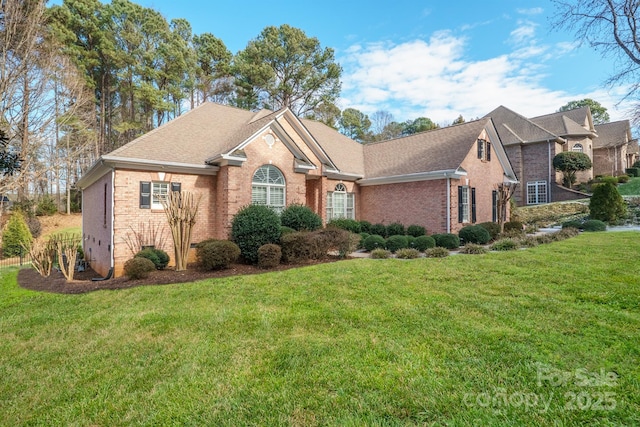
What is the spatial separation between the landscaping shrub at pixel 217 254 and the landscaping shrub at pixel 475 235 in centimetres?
1030

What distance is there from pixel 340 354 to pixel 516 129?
1349 inches

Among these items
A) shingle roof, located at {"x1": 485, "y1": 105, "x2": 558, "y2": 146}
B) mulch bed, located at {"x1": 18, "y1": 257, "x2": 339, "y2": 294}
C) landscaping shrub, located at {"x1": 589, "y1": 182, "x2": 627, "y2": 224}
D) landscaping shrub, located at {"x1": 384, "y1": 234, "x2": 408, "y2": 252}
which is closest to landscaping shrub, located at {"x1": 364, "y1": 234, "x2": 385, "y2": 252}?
landscaping shrub, located at {"x1": 384, "y1": 234, "x2": 408, "y2": 252}

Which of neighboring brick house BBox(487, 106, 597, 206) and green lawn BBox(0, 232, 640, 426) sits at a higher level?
neighboring brick house BBox(487, 106, 597, 206)

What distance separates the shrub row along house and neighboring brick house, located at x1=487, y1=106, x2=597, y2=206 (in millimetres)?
10237

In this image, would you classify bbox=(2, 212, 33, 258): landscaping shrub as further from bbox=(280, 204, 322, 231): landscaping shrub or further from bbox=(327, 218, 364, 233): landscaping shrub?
bbox=(327, 218, 364, 233): landscaping shrub

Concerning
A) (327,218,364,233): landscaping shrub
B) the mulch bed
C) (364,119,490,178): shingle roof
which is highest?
(364,119,490,178): shingle roof

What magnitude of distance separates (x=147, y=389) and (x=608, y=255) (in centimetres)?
1092

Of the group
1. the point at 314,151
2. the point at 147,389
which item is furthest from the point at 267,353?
the point at 314,151

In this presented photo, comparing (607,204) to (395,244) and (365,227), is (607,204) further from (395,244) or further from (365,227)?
(395,244)

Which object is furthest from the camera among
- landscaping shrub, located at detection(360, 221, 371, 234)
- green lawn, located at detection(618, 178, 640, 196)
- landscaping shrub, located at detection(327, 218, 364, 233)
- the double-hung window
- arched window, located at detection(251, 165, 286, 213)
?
the double-hung window

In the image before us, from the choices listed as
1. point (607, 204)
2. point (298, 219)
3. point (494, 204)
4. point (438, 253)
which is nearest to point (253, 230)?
point (298, 219)

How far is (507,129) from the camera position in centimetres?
3027

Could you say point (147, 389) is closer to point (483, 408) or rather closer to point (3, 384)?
point (3, 384)

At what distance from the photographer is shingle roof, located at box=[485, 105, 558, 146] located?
28.4 meters
